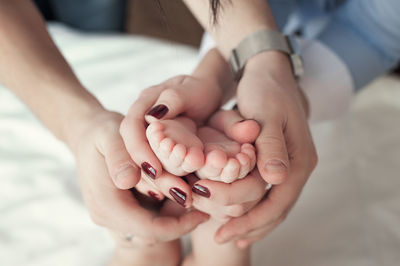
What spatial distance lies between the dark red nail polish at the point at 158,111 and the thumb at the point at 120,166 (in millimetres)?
59

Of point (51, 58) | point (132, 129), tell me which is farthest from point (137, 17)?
point (132, 129)

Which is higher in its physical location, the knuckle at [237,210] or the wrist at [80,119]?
the wrist at [80,119]

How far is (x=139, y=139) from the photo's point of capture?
0.49 meters

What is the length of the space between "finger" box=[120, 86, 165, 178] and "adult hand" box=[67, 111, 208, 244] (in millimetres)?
13

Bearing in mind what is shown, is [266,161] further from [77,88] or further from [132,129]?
[77,88]

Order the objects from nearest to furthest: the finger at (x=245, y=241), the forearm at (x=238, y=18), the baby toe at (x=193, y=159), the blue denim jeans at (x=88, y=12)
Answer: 1. the baby toe at (x=193, y=159)
2. the finger at (x=245, y=241)
3. the forearm at (x=238, y=18)
4. the blue denim jeans at (x=88, y=12)

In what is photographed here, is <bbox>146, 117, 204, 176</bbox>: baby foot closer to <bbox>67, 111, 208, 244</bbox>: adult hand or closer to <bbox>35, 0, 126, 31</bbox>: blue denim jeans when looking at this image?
<bbox>67, 111, 208, 244</bbox>: adult hand

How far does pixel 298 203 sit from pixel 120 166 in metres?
0.42

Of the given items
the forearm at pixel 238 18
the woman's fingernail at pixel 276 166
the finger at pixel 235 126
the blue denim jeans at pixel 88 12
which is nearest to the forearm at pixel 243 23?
the forearm at pixel 238 18

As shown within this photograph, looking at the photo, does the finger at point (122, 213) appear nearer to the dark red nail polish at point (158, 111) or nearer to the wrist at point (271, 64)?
the dark red nail polish at point (158, 111)

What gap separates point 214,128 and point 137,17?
1.02 m

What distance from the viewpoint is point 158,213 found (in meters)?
0.58

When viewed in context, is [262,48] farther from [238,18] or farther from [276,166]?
[276,166]

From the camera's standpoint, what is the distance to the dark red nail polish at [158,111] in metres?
0.51
